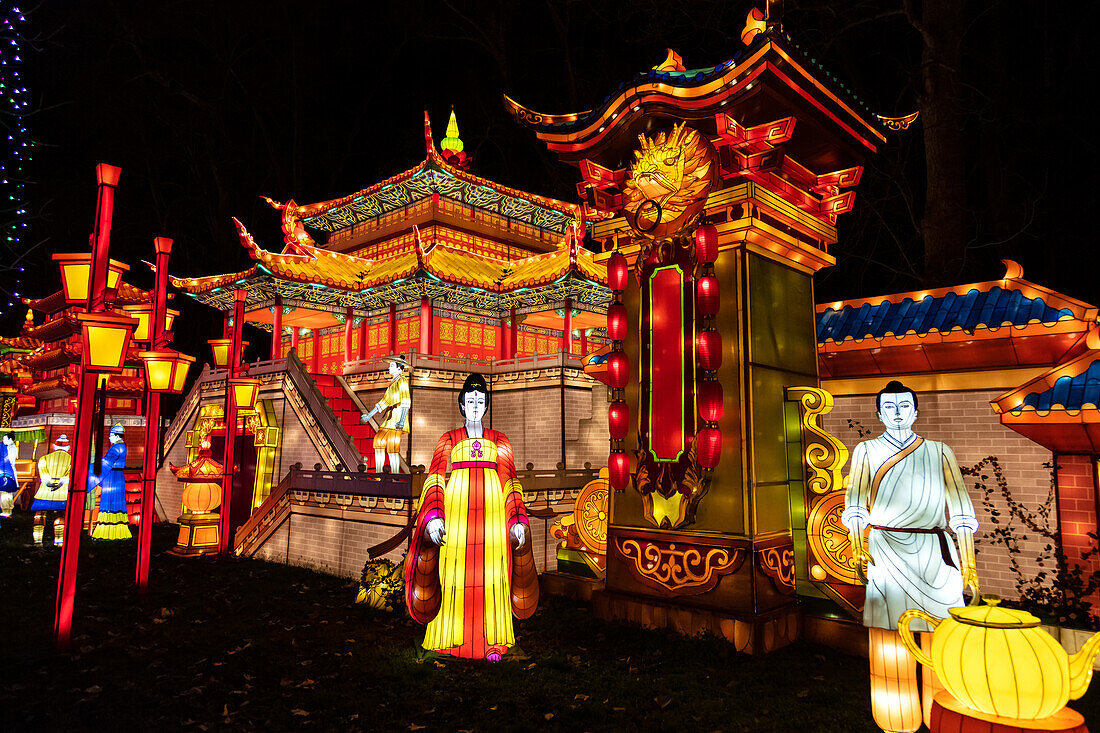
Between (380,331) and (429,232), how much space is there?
3.87 m

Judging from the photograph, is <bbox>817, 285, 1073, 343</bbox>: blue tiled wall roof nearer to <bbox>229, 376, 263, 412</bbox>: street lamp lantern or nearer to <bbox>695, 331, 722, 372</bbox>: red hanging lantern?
<bbox>695, 331, 722, 372</bbox>: red hanging lantern

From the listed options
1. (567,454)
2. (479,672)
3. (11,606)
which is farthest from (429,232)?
(479,672)

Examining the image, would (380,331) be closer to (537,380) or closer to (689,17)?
(537,380)

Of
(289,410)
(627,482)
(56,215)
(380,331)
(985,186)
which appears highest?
(56,215)

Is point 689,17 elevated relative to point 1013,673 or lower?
elevated

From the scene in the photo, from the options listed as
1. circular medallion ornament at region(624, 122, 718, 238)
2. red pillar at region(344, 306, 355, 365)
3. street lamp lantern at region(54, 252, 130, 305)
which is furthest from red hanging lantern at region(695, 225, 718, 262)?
red pillar at region(344, 306, 355, 365)

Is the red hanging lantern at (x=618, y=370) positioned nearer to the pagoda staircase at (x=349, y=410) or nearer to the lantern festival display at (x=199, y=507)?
the pagoda staircase at (x=349, y=410)

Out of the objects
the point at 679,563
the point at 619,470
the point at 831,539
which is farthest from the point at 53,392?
the point at 831,539

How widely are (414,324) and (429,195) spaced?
5.07 m

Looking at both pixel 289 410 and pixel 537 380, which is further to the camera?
pixel 537 380

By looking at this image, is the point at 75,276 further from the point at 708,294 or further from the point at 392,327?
Result: the point at 392,327

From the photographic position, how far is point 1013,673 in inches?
118

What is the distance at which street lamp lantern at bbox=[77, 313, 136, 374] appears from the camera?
6738mm

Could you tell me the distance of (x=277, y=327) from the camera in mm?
21688
